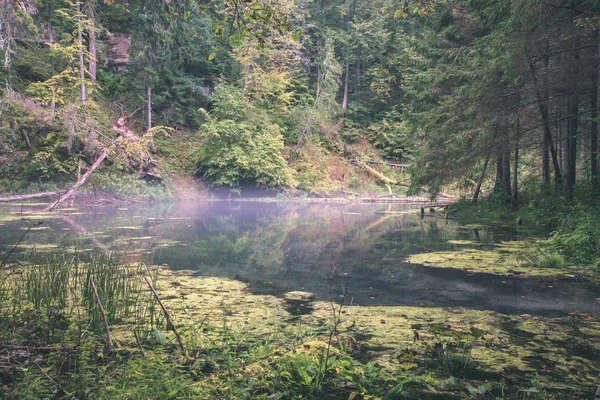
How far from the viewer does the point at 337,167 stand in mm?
28281

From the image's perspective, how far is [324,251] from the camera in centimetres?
845

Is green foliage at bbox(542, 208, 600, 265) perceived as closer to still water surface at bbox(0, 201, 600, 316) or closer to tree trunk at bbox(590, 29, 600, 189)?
still water surface at bbox(0, 201, 600, 316)

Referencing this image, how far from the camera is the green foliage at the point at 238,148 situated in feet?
72.7

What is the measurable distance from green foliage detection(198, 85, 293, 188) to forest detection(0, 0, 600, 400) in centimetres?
17

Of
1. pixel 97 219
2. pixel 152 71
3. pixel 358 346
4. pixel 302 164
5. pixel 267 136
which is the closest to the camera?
pixel 358 346

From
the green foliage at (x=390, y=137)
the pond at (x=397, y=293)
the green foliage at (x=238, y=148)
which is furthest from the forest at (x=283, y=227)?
the green foliage at (x=390, y=137)

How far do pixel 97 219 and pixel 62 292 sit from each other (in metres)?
9.57

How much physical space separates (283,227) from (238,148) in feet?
35.0

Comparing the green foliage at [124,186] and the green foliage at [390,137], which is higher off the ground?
the green foliage at [390,137]

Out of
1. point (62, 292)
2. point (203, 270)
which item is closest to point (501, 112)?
point (203, 270)

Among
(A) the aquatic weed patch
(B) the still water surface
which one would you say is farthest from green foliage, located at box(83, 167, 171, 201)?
(A) the aquatic weed patch

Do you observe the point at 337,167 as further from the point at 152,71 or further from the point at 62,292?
the point at 62,292

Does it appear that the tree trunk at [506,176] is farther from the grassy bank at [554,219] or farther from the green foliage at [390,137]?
the green foliage at [390,137]

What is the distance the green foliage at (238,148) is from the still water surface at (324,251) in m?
7.89
